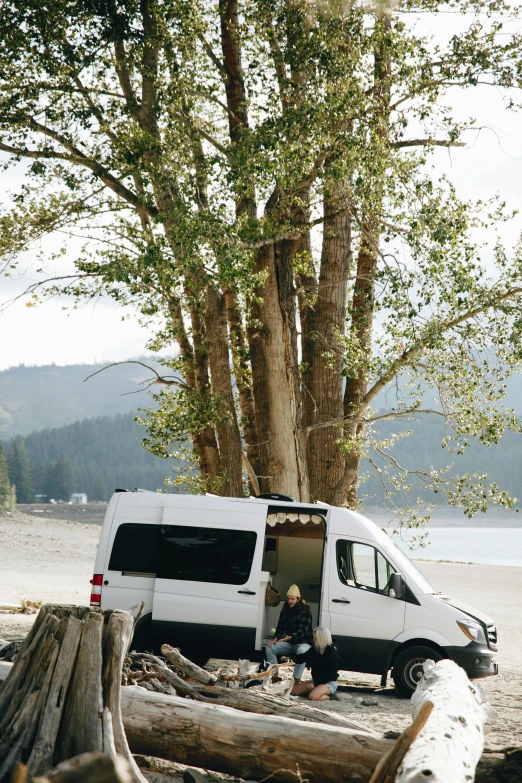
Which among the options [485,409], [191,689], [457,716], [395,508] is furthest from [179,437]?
[457,716]

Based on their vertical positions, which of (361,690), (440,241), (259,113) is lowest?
(361,690)

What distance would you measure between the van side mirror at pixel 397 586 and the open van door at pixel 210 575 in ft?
5.52

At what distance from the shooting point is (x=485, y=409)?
1528cm

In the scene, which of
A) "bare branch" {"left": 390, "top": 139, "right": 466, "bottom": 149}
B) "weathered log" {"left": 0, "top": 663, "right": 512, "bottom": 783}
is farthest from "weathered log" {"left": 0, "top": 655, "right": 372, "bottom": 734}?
"bare branch" {"left": 390, "top": 139, "right": 466, "bottom": 149}

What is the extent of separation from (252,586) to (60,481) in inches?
5471

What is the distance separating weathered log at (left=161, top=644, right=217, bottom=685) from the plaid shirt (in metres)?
1.89

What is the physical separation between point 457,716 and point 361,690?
618 centimetres

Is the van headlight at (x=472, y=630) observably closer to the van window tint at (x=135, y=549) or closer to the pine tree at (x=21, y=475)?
the van window tint at (x=135, y=549)

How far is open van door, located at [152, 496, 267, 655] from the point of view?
10.4 meters

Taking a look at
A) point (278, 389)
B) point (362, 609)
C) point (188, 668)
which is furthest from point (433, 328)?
point (188, 668)

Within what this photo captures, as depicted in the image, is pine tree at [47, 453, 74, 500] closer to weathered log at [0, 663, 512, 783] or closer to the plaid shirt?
the plaid shirt

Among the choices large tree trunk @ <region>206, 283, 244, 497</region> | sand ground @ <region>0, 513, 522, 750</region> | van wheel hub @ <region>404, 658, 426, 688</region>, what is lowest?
sand ground @ <region>0, 513, 522, 750</region>

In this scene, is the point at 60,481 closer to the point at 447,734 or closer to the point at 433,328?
the point at 433,328

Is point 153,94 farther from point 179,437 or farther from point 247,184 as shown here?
point 179,437
